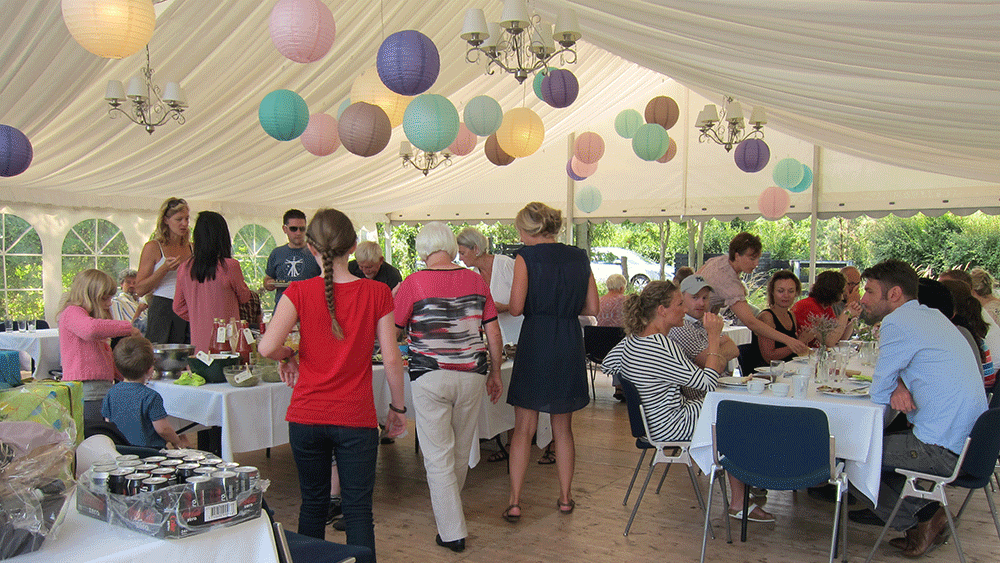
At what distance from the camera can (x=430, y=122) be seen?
15.5ft

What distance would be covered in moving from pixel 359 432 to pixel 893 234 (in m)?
15.5

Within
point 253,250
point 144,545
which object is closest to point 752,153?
point 144,545

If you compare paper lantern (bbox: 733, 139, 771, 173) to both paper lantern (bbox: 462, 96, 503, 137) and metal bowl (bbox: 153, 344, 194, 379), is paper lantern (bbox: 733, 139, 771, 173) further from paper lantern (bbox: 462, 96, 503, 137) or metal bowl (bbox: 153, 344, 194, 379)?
metal bowl (bbox: 153, 344, 194, 379)

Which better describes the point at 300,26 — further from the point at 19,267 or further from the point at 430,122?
the point at 19,267

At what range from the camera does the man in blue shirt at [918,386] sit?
116 inches

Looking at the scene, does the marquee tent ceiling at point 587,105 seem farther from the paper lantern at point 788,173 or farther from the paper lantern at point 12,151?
the paper lantern at point 788,173

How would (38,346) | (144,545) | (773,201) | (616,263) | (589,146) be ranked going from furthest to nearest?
(616,263) < (773,201) < (589,146) < (38,346) < (144,545)

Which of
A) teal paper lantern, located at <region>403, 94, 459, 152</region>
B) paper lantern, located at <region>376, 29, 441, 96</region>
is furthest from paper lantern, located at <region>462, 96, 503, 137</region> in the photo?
paper lantern, located at <region>376, 29, 441, 96</region>

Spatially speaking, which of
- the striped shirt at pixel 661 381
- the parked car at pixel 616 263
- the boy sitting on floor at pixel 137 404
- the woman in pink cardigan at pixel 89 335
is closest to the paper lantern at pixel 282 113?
the woman in pink cardigan at pixel 89 335

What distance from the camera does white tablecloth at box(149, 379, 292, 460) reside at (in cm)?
323

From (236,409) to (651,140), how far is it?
511cm

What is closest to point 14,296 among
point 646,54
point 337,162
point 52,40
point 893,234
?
point 337,162

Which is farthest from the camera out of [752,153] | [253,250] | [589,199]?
[253,250]

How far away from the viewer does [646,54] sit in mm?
4738
